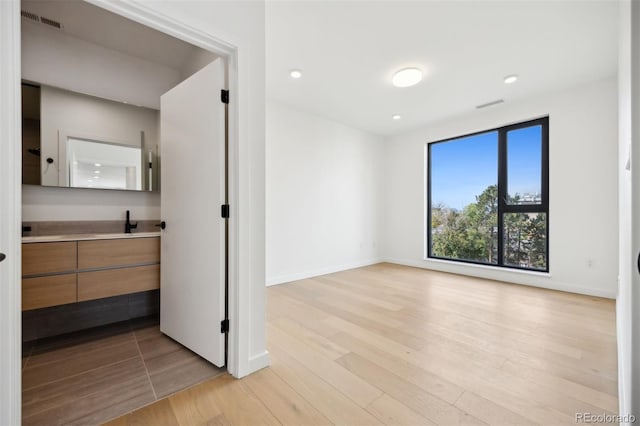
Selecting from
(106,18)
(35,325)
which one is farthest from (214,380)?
(106,18)

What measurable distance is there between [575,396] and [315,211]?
3410mm

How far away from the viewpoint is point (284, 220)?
3965 millimetres

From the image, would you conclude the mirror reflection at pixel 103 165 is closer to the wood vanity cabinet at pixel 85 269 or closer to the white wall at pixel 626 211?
the wood vanity cabinet at pixel 85 269

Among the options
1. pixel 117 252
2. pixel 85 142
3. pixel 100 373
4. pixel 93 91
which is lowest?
pixel 100 373

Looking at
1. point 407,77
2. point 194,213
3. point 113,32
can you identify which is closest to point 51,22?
point 113,32

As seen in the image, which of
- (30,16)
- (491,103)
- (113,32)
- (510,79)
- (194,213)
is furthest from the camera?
(491,103)

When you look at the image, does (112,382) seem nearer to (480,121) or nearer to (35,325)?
(35,325)

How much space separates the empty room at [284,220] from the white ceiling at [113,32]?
18 millimetres

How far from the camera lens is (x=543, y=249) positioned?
374 cm

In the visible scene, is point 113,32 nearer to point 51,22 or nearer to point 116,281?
point 51,22

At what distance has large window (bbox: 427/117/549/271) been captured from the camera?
12.4 feet

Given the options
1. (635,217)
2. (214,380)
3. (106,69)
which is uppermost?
(106,69)

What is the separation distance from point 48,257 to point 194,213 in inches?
39.0

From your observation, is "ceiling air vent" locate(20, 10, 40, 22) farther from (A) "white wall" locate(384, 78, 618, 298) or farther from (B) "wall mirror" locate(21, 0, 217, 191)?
(A) "white wall" locate(384, 78, 618, 298)
